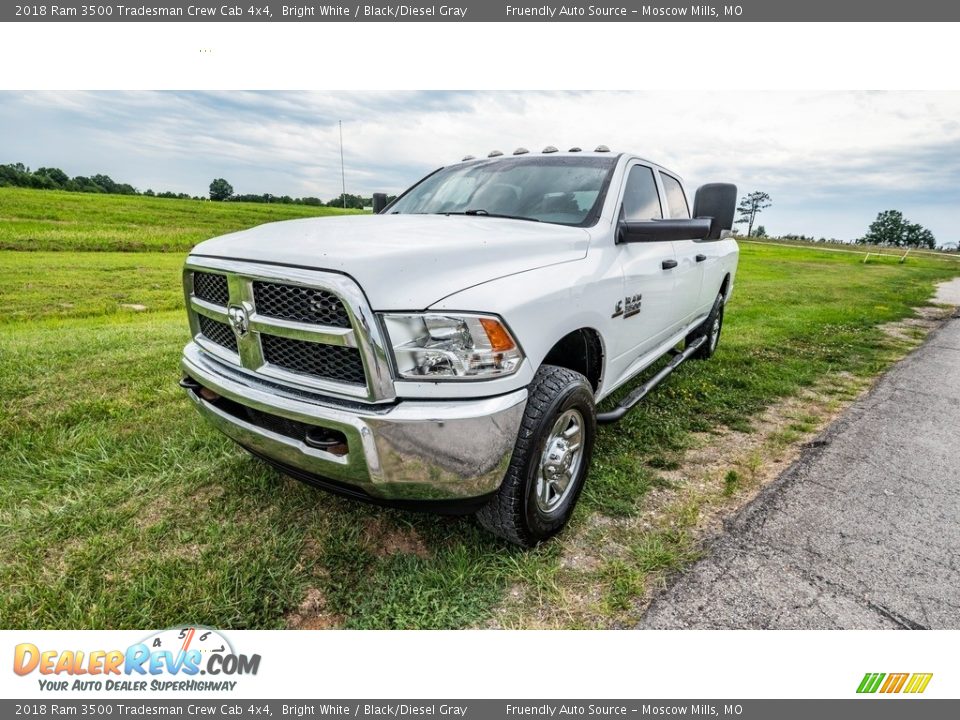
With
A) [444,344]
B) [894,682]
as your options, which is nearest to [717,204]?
[444,344]

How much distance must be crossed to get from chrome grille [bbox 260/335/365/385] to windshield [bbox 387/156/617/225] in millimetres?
1439

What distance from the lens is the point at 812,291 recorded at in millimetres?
13445

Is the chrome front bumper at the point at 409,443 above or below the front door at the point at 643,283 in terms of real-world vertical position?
below

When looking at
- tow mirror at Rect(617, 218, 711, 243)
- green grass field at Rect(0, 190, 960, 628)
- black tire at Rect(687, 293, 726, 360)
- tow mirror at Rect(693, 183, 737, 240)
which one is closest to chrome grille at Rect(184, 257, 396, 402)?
green grass field at Rect(0, 190, 960, 628)

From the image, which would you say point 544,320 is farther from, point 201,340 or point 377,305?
point 201,340

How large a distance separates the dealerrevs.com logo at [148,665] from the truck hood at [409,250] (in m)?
1.37

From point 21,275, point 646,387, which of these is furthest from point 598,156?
point 21,275

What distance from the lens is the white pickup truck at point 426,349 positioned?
1.75 meters

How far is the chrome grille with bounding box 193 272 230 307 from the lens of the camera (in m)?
2.23

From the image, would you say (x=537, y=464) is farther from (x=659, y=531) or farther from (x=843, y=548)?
(x=843, y=548)

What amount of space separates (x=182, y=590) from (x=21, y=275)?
1077cm

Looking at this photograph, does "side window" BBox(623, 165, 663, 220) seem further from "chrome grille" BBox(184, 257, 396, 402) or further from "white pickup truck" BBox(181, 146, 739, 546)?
"chrome grille" BBox(184, 257, 396, 402)

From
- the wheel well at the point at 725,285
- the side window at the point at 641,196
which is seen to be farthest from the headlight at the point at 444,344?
the wheel well at the point at 725,285

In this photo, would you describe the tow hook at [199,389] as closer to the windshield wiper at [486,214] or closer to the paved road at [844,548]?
the windshield wiper at [486,214]
